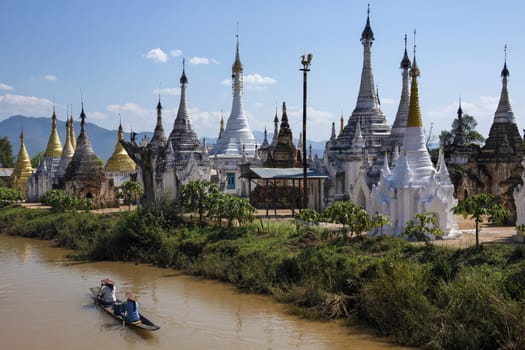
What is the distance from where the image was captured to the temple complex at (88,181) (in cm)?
4047

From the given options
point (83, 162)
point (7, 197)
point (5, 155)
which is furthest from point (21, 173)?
point (5, 155)

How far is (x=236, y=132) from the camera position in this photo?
49844mm

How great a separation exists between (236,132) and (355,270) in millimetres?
32778

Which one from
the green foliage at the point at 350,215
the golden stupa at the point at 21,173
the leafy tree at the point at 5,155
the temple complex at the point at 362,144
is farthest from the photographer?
the leafy tree at the point at 5,155

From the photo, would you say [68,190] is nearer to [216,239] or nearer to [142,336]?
[216,239]

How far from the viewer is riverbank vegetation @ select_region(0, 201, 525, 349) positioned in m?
14.4

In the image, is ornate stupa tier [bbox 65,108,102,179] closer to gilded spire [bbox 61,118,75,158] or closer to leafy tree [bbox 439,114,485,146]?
gilded spire [bbox 61,118,75,158]

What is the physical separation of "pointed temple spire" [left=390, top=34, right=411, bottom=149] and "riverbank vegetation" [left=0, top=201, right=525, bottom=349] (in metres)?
13.0

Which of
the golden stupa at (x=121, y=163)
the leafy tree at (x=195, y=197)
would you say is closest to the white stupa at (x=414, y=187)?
the leafy tree at (x=195, y=197)

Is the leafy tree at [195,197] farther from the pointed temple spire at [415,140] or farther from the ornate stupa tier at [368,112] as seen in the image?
the ornate stupa tier at [368,112]

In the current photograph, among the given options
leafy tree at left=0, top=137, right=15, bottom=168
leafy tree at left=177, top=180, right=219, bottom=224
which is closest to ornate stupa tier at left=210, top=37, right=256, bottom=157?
leafy tree at left=177, top=180, right=219, bottom=224

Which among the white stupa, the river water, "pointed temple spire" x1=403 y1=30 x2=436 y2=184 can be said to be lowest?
the river water

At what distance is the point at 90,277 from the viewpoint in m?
23.4

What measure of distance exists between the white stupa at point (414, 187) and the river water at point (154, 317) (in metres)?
6.85
